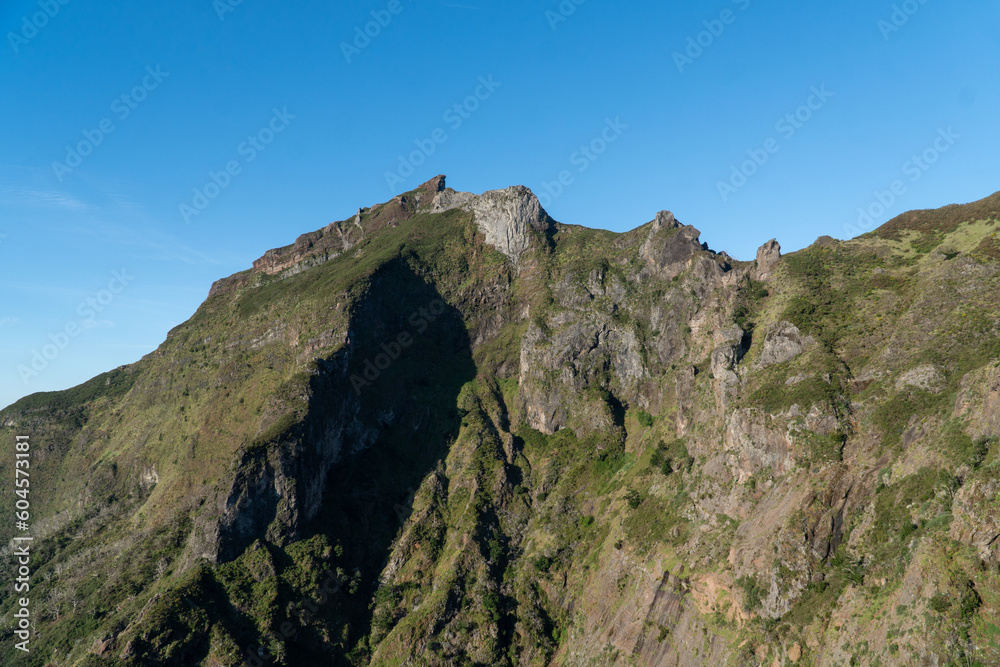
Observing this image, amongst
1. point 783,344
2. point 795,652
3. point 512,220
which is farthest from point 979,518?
point 512,220

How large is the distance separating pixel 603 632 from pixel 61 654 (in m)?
87.0

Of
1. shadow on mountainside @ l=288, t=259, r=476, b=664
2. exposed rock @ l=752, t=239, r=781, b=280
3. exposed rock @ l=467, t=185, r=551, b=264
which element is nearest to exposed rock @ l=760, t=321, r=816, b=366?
exposed rock @ l=752, t=239, r=781, b=280

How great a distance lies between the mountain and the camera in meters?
63.4

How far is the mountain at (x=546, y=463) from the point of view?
63406mm

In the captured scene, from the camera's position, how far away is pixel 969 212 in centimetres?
9819

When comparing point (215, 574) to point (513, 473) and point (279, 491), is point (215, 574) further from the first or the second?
point (513, 473)

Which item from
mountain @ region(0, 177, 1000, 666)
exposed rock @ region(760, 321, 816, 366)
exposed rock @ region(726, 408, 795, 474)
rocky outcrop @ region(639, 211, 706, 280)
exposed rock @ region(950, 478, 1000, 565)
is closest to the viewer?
exposed rock @ region(950, 478, 1000, 565)

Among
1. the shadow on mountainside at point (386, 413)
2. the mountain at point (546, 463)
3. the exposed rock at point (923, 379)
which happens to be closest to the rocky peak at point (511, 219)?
the mountain at point (546, 463)

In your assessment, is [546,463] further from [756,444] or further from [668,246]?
[668,246]

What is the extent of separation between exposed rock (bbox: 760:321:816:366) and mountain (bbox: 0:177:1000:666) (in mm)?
476

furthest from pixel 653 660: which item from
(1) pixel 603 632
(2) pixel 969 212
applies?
(2) pixel 969 212

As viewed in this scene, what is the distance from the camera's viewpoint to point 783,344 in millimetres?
90562

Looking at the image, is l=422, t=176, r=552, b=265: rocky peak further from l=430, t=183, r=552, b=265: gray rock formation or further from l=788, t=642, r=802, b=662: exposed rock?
l=788, t=642, r=802, b=662: exposed rock

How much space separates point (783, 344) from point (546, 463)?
172 feet
